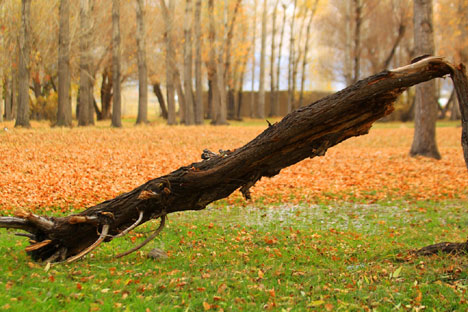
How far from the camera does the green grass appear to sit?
432 cm

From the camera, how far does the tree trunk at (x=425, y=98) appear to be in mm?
14406

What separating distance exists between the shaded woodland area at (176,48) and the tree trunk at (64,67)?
0.04m

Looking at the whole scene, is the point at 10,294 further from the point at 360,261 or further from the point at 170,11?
the point at 170,11

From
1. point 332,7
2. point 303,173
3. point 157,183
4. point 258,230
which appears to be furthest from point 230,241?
point 332,7

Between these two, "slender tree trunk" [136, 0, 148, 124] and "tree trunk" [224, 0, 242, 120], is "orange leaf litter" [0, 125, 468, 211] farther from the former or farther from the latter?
"tree trunk" [224, 0, 242, 120]

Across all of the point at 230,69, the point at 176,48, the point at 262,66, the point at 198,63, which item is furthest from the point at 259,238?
the point at 262,66

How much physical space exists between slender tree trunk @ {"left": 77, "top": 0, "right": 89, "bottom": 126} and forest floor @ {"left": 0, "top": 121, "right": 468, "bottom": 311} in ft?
15.5

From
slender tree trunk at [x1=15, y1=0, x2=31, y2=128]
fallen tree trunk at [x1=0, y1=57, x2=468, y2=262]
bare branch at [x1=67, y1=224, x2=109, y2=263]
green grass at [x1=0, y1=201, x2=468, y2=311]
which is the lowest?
green grass at [x1=0, y1=201, x2=468, y2=311]

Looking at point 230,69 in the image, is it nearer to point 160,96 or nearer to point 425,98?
point 160,96

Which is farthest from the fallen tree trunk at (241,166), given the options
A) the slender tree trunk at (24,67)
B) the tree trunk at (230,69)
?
the tree trunk at (230,69)

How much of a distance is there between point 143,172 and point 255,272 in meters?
7.33

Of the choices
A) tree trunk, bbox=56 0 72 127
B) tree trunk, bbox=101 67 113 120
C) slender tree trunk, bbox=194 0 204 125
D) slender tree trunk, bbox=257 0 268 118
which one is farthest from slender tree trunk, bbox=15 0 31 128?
slender tree trunk, bbox=257 0 268 118

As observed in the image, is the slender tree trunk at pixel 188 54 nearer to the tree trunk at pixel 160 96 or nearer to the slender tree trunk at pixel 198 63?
the slender tree trunk at pixel 198 63

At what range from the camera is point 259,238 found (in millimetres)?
7176
